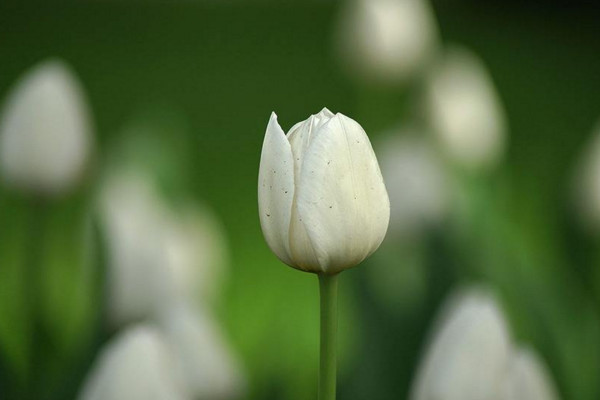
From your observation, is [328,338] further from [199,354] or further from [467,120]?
[467,120]

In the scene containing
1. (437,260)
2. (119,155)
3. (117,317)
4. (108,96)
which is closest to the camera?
(117,317)

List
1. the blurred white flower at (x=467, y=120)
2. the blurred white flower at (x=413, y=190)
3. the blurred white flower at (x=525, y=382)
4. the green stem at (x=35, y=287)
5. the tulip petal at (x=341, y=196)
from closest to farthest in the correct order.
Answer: the tulip petal at (x=341, y=196) → the blurred white flower at (x=525, y=382) → the green stem at (x=35, y=287) → the blurred white flower at (x=413, y=190) → the blurred white flower at (x=467, y=120)

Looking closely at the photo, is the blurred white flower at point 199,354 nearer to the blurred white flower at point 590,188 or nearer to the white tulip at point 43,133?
the white tulip at point 43,133

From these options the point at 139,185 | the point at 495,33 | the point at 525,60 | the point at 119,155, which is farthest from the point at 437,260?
the point at 495,33

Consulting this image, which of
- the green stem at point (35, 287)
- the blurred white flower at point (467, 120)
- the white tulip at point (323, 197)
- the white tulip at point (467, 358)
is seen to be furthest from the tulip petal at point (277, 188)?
the blurred white flower at point (467, 120)

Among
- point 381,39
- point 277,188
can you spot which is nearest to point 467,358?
point 277,188

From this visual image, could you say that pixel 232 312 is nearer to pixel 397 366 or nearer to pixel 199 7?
pixel 397 366
